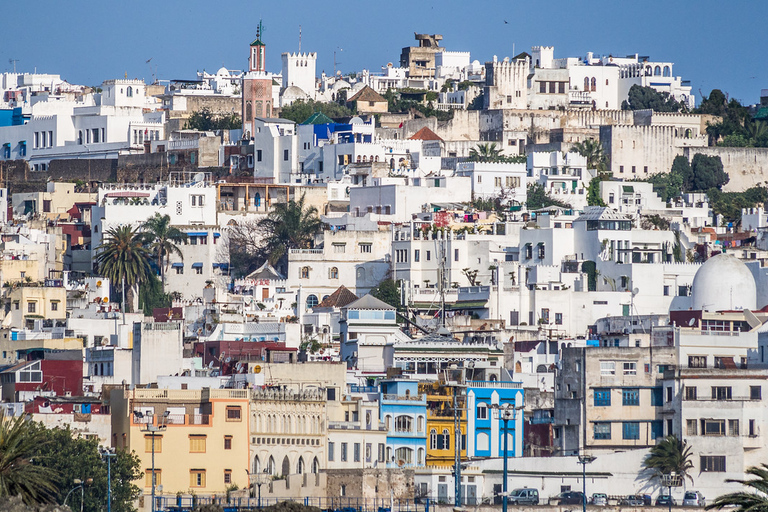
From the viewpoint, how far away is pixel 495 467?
58.4 meters

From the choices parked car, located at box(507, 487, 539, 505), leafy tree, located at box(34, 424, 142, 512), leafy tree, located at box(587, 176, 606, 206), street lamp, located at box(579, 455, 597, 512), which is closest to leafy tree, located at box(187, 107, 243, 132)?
leafy tree, located at box(587, 176, 606, 206)

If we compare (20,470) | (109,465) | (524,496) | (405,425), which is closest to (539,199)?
(405,425)

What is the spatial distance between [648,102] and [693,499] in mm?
57573

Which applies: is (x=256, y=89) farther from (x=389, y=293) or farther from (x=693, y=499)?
(x=693, y=499)

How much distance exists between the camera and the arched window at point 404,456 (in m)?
59.1

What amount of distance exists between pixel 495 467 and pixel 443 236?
82.7 feet

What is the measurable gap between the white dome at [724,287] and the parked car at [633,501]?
17110mm

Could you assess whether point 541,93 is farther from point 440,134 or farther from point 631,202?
point 631,202

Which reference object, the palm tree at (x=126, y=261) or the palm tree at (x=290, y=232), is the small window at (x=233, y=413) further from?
the palm tree at (x=290, y=232)

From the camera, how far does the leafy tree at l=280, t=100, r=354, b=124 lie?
106000 millimetres

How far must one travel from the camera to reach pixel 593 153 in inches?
3947

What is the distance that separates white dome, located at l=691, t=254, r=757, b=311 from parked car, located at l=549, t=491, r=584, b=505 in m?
17.7

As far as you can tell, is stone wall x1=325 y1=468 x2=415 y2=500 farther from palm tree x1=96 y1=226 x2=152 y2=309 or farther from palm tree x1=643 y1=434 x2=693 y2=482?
palm tree x1=96 y1=226 x2=152 y2=309

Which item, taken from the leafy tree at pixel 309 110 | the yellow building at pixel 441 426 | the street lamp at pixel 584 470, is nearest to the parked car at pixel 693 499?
the street lamp at pixel 584 470
